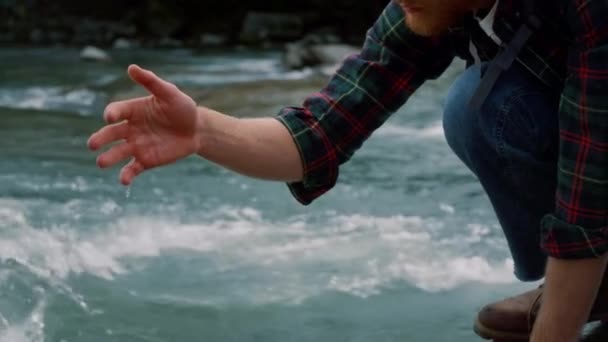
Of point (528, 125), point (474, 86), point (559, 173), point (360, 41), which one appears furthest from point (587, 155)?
point (360, 41)

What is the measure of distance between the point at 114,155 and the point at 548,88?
0.61m

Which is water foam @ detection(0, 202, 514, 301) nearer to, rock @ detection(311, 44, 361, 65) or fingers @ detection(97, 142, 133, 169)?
fingers @ detection(97, 142, 133, 169)

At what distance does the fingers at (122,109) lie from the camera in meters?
1.34

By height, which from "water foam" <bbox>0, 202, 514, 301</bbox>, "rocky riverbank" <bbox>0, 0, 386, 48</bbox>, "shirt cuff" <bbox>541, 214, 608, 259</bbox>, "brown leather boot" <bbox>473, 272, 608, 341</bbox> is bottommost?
"rocky riverbank" <bbox>0, 0, 386, 48</bbox>

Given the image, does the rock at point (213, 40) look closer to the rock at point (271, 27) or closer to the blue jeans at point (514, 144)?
the rock at point (271, 27)

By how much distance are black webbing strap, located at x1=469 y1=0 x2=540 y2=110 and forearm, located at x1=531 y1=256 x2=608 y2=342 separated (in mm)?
270

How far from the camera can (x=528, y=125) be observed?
1.53m

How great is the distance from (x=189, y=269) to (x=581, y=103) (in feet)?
4.52

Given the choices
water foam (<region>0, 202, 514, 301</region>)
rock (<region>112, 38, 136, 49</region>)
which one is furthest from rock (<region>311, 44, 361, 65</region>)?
water foam (<region>0, 202, 514, 301</region>)

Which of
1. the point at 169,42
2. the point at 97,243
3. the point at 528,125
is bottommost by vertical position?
the point at 169,42

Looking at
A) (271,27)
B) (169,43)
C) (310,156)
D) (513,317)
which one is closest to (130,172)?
(310,156)

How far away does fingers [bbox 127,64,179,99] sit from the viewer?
1.34 meters

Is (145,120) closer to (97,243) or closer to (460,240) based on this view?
(97,243)

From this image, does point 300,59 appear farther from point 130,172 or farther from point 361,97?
point 130,172
